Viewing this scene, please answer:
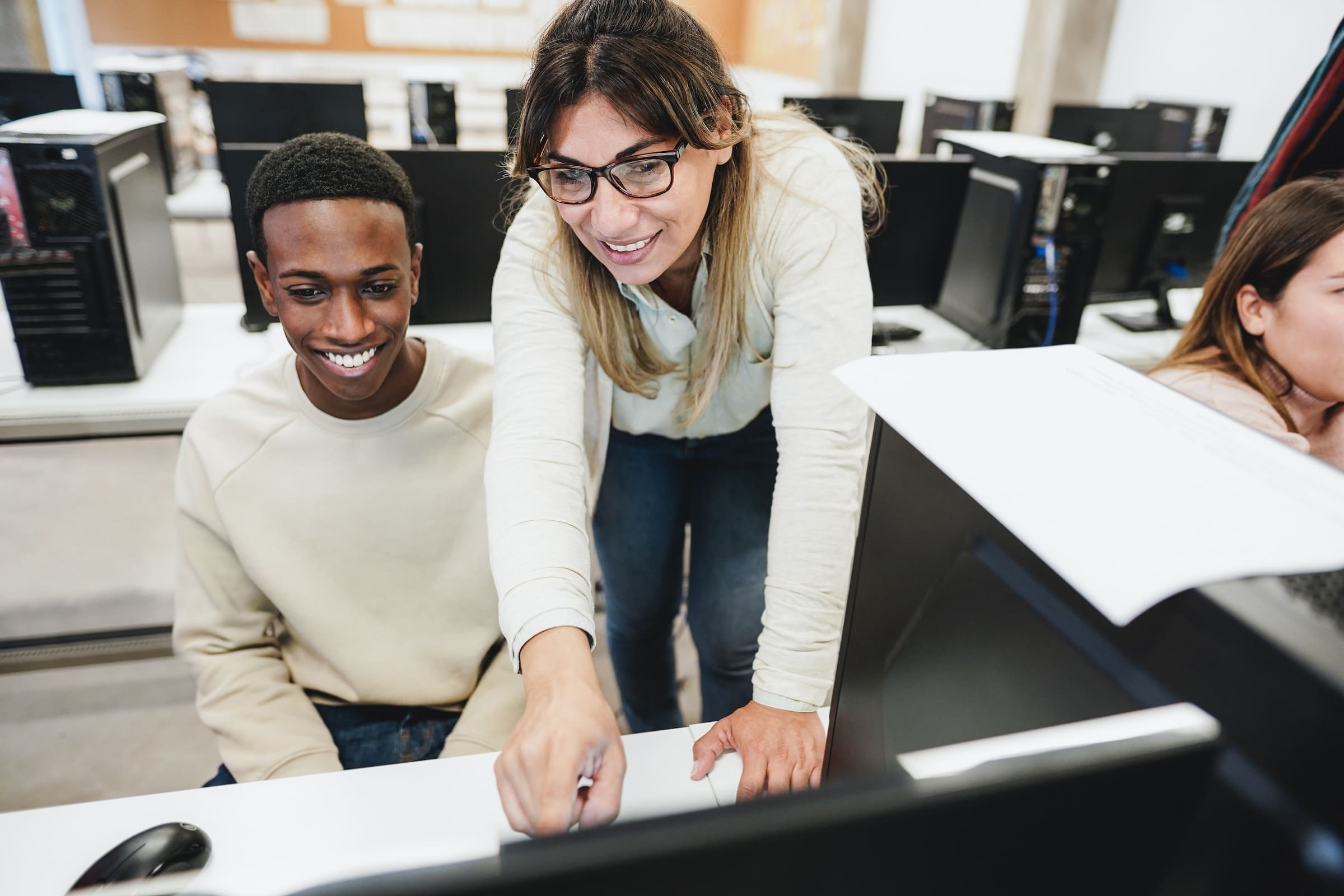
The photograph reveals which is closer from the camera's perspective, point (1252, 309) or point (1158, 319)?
point (1252, 309)

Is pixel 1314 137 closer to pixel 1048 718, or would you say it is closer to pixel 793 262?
pixel 793 262

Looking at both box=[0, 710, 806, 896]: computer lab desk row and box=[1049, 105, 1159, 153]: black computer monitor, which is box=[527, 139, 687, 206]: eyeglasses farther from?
box=[1049, 105, 1159, 153]: black computer monitor

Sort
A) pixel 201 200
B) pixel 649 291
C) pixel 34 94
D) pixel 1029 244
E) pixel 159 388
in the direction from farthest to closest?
pixel 201 200 < pixel 34 94 < pixel 1029 244 < pixel 159 388 < pixel 649 291

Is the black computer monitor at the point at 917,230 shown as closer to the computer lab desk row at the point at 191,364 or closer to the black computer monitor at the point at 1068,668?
the computer lab desk row at the point at 191,364

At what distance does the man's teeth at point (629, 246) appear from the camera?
854 millimetres

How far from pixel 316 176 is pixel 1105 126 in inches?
123

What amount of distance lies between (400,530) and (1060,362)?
0.81 metres

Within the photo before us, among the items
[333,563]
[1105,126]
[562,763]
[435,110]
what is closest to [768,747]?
[562,763]

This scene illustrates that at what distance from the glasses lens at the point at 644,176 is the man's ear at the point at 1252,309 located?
874 mm

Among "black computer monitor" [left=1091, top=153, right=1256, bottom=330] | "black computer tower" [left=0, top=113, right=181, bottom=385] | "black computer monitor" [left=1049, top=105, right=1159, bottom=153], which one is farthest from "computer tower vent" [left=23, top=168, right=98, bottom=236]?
"black computer monitor" [left=1049, top=105, right=1159, bottom=153]

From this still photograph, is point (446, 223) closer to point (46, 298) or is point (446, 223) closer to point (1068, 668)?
point (46, 298)

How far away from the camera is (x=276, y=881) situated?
0.36 metres

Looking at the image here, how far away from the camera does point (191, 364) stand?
5.83 feet

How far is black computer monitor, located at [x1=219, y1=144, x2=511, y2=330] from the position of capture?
1647 millimetres
